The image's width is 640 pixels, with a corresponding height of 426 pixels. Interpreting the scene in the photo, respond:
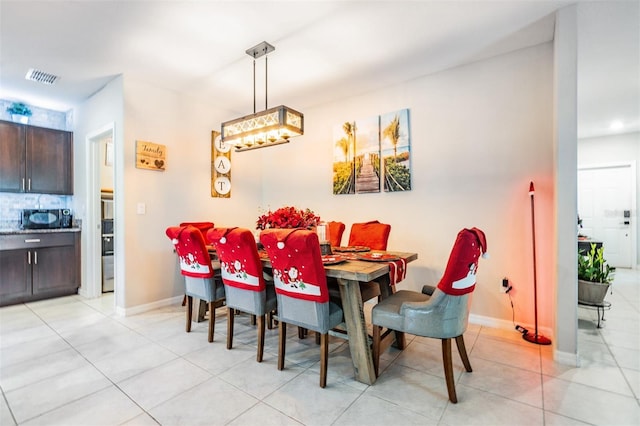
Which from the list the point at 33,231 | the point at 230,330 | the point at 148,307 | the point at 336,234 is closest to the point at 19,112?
the point at 33,231

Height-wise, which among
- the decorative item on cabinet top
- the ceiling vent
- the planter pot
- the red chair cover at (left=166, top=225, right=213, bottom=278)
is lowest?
the planter pot

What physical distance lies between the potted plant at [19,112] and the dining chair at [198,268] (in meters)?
3.35

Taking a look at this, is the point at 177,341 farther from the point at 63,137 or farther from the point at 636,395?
the point at 63,137

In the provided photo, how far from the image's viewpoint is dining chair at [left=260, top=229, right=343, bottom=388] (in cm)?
188

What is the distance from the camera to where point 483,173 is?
3076 millimetres

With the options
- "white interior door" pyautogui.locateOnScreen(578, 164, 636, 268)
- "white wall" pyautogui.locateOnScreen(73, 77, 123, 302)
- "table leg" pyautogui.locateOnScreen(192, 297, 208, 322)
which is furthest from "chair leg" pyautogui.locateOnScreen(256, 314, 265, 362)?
"white interior door" pyautogui.locateOnScreen(578, 164, 636, 268)

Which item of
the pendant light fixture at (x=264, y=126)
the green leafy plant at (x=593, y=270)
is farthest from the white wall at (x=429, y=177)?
the pendant light fixture at (x=264, y=126)

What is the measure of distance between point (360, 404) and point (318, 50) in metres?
2.96

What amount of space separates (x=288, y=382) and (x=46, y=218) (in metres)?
4.46

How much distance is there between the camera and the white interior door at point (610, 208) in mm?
5758

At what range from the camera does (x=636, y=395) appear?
1.86 metres

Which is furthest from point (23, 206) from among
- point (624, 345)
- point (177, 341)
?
point (624, 345)

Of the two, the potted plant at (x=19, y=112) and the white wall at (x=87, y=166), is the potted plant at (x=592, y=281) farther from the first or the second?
the potted plant at (x=19, y=112)

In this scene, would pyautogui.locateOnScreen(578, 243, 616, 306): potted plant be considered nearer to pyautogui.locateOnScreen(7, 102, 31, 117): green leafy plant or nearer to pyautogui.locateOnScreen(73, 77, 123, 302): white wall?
pyautogui.locateOnScreen(73, 77, 123, 302): white wall
